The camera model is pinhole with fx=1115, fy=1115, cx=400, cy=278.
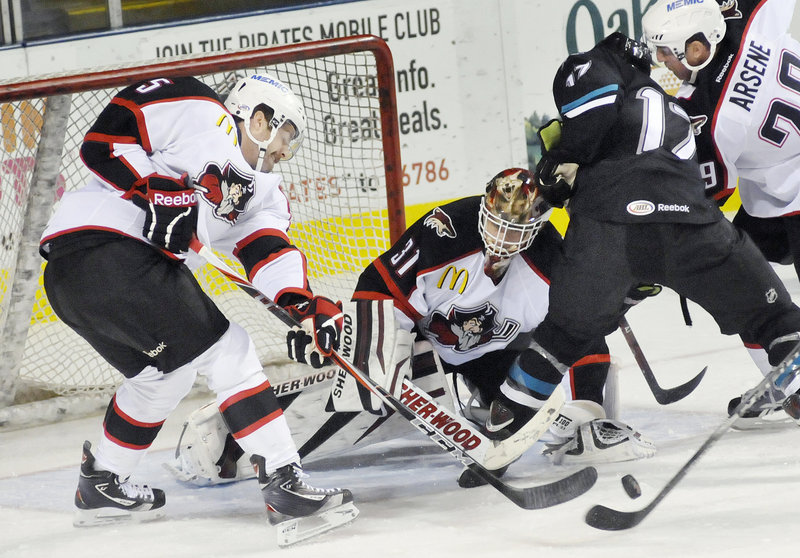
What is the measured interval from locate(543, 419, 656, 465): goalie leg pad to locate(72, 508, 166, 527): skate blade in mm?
994

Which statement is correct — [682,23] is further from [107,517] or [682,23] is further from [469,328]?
[107,517]

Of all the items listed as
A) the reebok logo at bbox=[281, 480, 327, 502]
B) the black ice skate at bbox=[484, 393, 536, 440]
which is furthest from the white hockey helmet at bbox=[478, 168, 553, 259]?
the reebok logo at bbox=[281, 480, 327, 502]

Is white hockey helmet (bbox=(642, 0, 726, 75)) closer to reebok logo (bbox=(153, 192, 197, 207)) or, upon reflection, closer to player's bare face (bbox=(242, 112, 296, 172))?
player's bare face (bbox=(242, 112, 296, 172))

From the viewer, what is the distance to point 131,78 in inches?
120

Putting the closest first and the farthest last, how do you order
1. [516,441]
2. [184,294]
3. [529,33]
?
[184,294]
[516,441]
[529,33]

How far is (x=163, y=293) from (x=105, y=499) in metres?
0.52

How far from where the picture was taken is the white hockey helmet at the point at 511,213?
2.52 meters

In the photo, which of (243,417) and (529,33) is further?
(529,33)

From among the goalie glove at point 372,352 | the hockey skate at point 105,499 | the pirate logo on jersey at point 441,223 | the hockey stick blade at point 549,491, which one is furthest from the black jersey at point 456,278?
the hockey skate at point 105,499

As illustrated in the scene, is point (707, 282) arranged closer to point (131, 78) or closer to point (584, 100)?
point (584, 100)

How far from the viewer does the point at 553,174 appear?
98.9 inches

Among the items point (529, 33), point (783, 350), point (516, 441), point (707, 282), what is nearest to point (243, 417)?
point (516, 441)

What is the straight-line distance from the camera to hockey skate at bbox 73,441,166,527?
246cm

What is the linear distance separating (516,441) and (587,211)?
1.75ft
